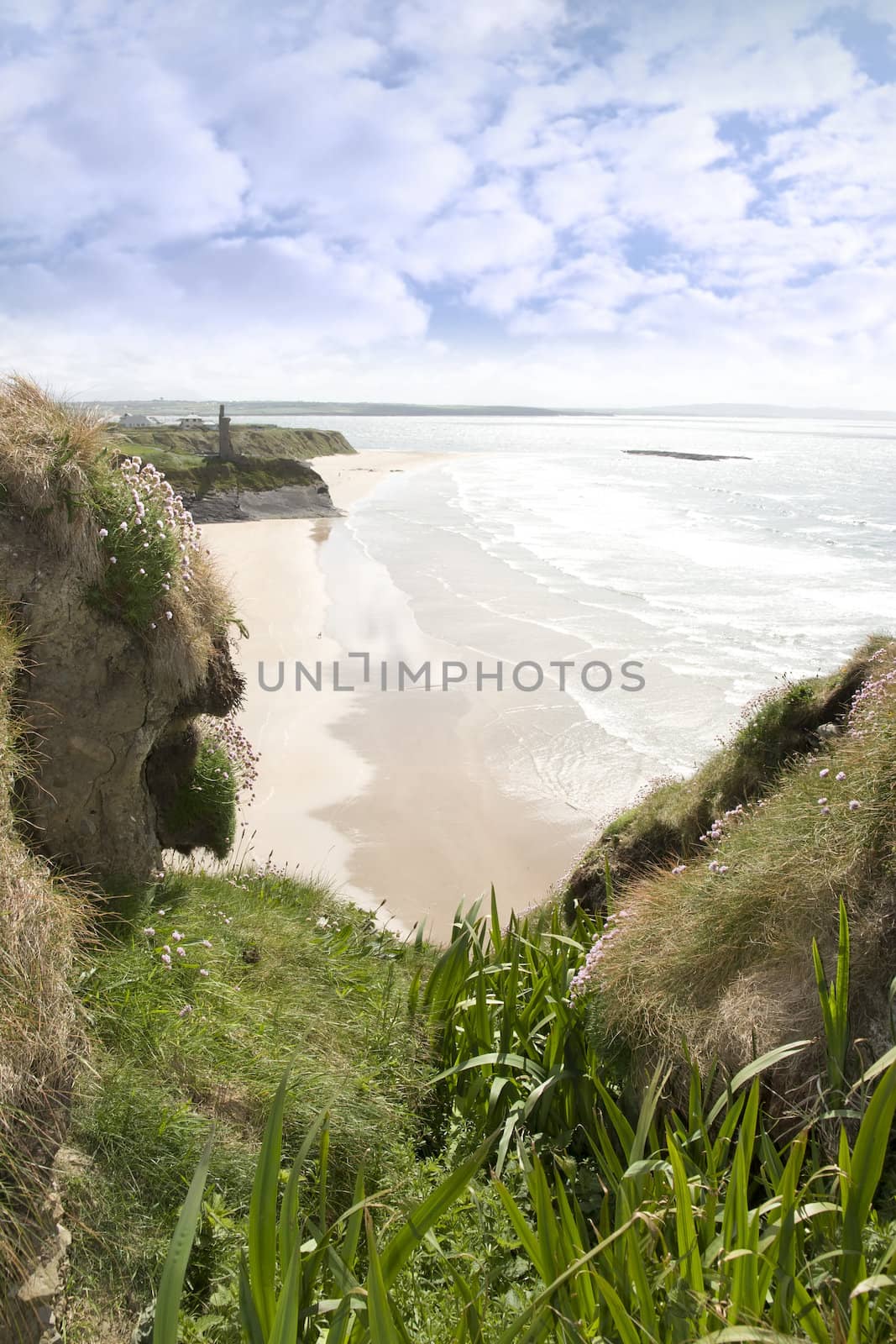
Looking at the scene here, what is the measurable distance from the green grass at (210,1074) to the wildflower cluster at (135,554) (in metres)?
1.84

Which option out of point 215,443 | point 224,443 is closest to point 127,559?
point 224,443

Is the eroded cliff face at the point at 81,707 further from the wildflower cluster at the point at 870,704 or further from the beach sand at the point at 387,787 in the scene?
the wildflower cluster at the point at 870,704

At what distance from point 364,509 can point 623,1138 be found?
43874mm

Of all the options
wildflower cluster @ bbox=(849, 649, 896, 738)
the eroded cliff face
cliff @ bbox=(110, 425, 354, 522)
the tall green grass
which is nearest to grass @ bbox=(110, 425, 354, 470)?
cliff @ bbox=(110, 425, 354, 522)

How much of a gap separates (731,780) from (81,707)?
4.82 m

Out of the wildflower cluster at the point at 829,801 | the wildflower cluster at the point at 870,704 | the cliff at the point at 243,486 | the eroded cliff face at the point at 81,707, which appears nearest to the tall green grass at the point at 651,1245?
the wildflower cluster at the point at 829,801

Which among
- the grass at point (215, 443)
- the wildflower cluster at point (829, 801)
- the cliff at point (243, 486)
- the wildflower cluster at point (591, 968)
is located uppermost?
the grass at point (215, 443)

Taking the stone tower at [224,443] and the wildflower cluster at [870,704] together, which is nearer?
the wildflower cluster at [870,704]

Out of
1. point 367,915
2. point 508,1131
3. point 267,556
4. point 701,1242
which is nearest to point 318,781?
point 367,915

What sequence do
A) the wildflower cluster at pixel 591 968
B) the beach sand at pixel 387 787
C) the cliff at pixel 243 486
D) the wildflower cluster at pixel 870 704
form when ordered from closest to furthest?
the wildflower cluster at pixel 591 968 < the wildflower cluster at pixel 870 704 < the beach sand at pixel 387 787 < the cliff at pixel 243 486

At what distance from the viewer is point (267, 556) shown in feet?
98.0

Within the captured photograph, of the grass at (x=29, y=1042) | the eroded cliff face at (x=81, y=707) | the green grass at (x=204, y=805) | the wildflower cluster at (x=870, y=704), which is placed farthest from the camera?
the green grass at (x=204, y=805)

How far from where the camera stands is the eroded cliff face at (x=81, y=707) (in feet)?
17.0

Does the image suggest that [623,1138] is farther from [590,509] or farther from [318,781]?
[590,509]
